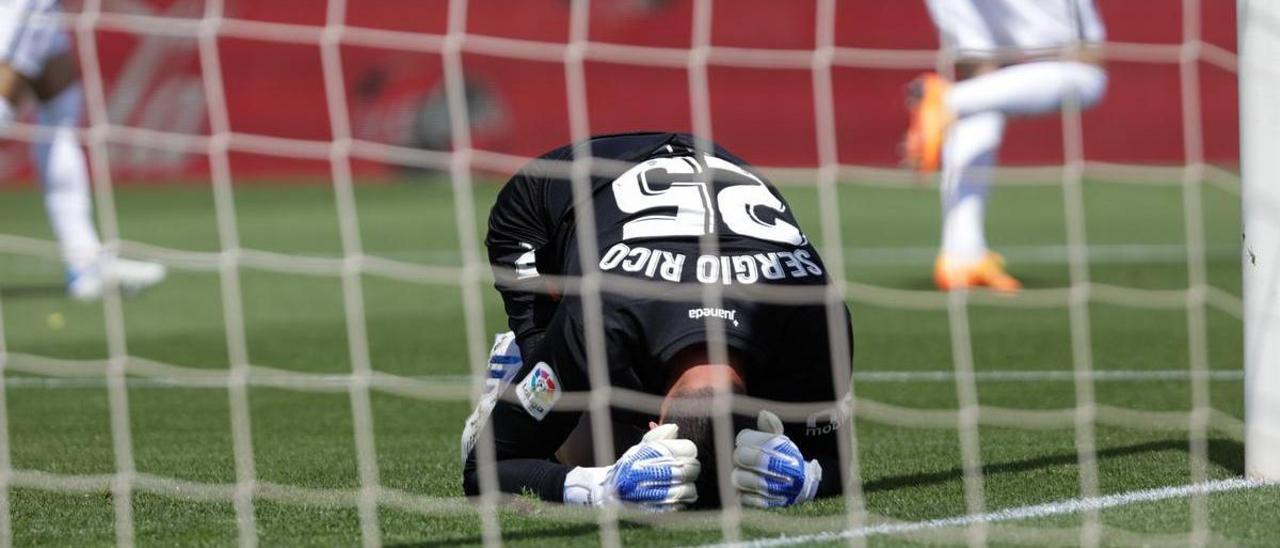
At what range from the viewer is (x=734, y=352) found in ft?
11.6

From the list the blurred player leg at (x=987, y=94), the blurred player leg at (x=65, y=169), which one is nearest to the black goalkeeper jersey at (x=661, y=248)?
the blurred player leg at (x=987, y=94)

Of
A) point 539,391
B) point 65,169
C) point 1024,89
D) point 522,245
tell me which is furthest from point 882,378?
point 65,169

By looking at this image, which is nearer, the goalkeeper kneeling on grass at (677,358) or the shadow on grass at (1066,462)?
the goalkeeper kneeling on grass at (677,358)

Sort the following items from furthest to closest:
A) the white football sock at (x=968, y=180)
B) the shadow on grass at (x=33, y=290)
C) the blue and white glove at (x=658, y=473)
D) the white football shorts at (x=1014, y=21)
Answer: the shadow on grass at (x=33, y=290) < the white football shorts at (x=1014, y=21) < the white football sock at (x=968, y=180) < the blue and white glove at (x=658, y=473)

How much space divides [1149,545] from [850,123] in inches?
520

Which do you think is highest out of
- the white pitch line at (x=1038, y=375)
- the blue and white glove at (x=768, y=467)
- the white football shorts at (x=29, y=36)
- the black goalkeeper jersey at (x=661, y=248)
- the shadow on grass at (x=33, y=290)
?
the white football shorts at (x=29, y=36)

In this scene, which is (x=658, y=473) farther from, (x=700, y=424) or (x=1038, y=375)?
(x=1038, y=375)

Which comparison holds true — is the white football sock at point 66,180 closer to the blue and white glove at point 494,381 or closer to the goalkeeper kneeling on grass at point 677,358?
the blue and white glove at point 494,381

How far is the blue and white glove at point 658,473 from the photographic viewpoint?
132 inches

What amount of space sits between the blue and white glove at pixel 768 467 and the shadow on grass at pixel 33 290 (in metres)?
6.20

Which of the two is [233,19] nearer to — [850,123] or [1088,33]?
[850,123]

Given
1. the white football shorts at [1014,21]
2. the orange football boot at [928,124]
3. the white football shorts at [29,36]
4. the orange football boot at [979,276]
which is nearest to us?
the white football shorts at [29,36]

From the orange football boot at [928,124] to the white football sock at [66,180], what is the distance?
12.3 ft

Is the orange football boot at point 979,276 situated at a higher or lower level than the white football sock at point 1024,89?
lower
